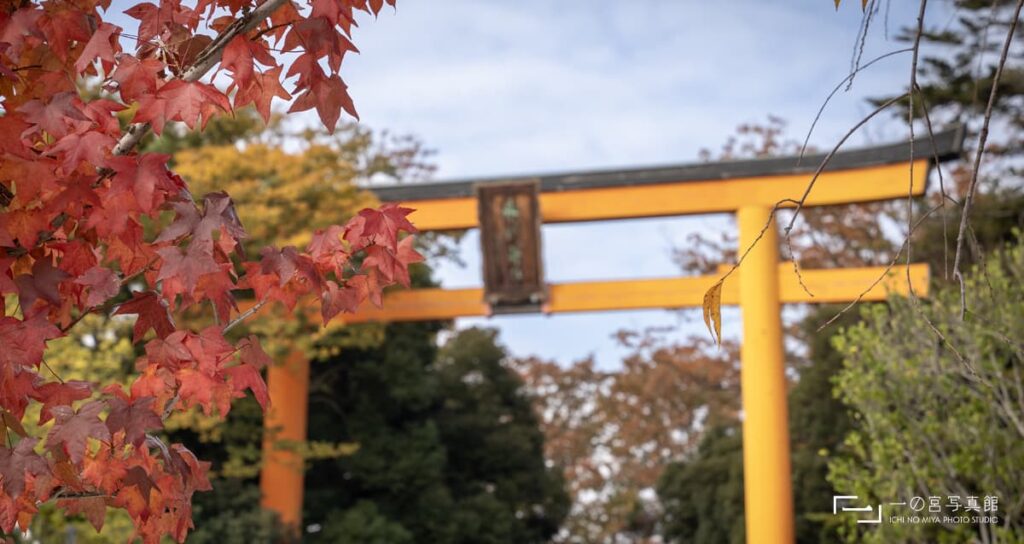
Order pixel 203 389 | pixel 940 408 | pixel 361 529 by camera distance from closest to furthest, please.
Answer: pixel 203 389 < pixel 940 408 < pixel 361 529

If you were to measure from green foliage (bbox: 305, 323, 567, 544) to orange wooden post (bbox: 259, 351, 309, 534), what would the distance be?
2.29 ft

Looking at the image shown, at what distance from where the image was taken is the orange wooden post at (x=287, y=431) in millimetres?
9305

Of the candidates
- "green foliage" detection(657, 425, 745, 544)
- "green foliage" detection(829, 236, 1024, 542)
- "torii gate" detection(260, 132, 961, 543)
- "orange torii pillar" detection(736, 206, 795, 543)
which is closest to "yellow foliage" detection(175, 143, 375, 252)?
"torii gate" detection(260, 132, 961, 543)

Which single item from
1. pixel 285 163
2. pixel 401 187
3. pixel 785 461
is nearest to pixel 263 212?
pixel 285 163

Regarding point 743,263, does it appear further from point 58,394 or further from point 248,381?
point 58,394

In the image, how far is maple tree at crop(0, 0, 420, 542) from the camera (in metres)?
1.38

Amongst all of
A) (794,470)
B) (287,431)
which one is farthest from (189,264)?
(794,470)

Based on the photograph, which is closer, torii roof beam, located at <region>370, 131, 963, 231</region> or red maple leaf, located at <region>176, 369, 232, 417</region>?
red maple leaf, located at <region>176, 369, 232, 417</region>

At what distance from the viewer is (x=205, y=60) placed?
1.53m

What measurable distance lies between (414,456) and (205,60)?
9.44m
